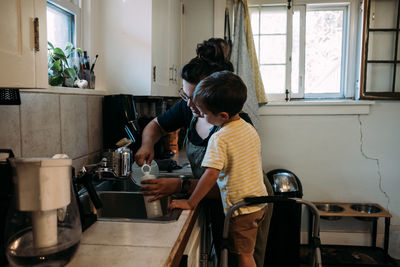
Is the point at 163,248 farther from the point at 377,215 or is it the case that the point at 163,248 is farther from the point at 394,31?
the point at 394,31

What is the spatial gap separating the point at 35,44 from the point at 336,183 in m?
2.84

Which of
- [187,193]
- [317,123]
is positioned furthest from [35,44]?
[317,123]

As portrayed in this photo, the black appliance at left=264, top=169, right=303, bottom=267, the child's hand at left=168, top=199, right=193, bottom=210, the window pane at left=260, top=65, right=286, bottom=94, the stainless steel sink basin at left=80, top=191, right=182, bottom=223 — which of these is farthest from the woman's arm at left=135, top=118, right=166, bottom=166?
the window pane at left=260, top=65, right=286, bottom=94

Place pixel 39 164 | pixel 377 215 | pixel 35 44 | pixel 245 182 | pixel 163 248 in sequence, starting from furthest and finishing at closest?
pixel 377 215 < pixel 245 182 < pixel 163 248 < pixel 35 44 < pixel 39 164

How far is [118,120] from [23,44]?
1.05 m

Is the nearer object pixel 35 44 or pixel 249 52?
pixel 35 44

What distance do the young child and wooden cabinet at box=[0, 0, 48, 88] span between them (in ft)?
2.08

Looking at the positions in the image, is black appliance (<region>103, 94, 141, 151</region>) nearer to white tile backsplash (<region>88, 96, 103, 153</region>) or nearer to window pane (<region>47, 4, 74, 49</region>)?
white tile backsplash (<region>88, 96, 103, 153</region>)

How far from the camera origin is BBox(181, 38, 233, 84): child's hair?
151cm

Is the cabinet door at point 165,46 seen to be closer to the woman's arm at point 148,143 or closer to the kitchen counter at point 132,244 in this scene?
the woman's arm at point 148,143

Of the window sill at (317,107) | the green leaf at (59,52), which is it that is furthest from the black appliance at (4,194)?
the window sill at (317,107)

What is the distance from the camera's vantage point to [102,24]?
75.9 inches

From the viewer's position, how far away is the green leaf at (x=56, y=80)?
→ 1.53 m

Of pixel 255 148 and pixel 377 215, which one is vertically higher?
pixel 255 148
